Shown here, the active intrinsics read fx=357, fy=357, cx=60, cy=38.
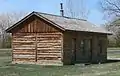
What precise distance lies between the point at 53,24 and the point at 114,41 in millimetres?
55084

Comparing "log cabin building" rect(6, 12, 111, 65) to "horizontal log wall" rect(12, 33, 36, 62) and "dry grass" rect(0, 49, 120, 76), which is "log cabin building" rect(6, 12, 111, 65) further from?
"dry grass" rect(0, 49, 120, 76)

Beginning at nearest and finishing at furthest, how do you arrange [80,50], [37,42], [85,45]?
[37,42], [80,50], [85,45]

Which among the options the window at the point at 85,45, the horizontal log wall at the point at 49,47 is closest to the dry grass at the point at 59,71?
the horizontal log wall at the point at 49,47

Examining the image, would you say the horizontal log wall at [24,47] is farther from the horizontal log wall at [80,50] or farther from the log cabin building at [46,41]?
the horizontal log wall at [80,50]

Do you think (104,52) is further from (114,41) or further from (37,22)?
(114,41)

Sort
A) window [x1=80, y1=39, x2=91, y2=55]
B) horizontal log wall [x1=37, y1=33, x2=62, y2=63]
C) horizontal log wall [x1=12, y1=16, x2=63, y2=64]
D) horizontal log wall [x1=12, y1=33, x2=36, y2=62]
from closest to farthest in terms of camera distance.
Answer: horizontal log wall [x1=37, y1=33, x2=62, y2=63] → horizontal log wall [x1=12, y1=16, x2=63, y2=64] → horizontal log wall [x1=12, y1=33, x2=36, y2=62] → window [x1=80, y1=39, x2=91, y2=55]

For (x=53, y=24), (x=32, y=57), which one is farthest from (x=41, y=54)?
(x=53, y=24)

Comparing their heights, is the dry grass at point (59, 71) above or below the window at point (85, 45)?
below

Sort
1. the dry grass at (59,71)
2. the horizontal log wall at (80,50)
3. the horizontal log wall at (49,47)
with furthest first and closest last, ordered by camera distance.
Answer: the horizontal log wall at (80,50)
the horizontal log wall at (49,47)
the dry grass at (59,71)

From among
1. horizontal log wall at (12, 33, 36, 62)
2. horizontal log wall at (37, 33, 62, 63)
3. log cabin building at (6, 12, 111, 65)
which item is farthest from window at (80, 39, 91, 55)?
horizontal log wall at (12, 33, 36, 62)

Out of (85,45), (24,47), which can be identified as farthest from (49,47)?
(85,45)

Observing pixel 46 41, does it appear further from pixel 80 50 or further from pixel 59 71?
pixel 59 71

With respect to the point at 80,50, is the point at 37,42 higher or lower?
higher

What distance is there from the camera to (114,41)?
8719 centimetres
